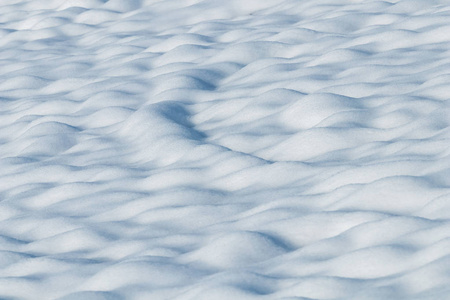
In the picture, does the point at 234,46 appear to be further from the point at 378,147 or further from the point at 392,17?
the point at 378,147

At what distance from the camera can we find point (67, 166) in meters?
3.54

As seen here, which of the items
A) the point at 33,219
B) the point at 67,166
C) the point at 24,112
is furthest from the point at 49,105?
the point at 33,219

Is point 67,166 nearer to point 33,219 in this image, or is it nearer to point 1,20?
point 33,219

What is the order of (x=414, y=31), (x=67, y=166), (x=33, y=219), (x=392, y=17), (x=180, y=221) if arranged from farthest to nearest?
(x=392, y=17) → (x=414, y=31) → (x=67, y=166) → (x=33, y=219) → (x=180, y=221)

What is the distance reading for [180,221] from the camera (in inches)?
112

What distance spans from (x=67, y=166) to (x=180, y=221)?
34.8 inches

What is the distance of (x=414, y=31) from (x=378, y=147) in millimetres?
1305

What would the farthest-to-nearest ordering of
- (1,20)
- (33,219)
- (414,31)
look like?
(1,20) → (414,31) → (33,219)

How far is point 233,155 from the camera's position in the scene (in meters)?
3.25

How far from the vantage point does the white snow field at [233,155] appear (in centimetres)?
237

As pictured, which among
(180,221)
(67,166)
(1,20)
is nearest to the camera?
(180,221)

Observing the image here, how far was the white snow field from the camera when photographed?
7.78 feet

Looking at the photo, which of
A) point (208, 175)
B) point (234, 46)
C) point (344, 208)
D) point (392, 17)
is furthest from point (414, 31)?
point (344, 208)

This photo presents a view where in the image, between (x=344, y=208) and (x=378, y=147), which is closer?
(x=344, y=208)
